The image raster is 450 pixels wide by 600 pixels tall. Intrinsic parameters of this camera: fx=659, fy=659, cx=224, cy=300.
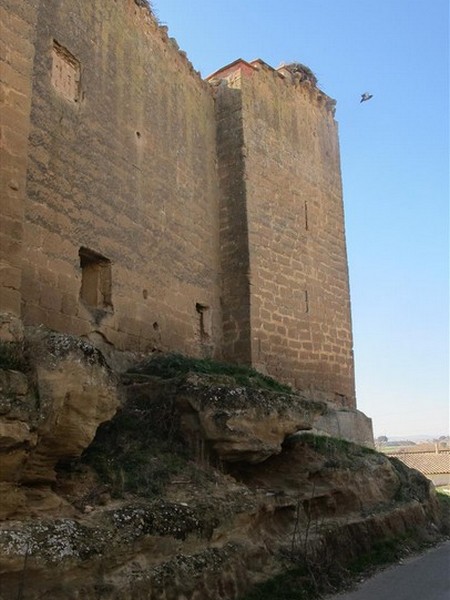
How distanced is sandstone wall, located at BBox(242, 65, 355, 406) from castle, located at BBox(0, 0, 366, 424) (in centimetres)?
4

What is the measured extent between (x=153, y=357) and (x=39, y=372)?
3.87m

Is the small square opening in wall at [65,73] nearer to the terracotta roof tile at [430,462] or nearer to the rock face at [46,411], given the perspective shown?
the rock face at [46,411]

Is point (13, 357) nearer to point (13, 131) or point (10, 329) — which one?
point (10, 329)

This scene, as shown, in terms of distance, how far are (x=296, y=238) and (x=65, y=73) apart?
575 centimetres

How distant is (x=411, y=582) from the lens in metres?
7.08

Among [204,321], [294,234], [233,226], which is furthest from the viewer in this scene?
[294,234]

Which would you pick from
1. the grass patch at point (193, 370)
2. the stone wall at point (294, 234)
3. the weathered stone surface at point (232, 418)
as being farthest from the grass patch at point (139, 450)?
the stone wall at point (294, 234)

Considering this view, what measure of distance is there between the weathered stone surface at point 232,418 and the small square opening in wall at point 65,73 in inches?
159

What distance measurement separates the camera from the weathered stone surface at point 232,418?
705 centimetres

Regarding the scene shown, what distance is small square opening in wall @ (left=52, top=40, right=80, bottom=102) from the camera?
328 inches

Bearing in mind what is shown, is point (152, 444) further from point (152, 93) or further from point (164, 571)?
point (152, 93)

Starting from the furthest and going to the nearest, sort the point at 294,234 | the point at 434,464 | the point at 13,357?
the point at 434,464 → the point at 294,234 → the point at 13,357

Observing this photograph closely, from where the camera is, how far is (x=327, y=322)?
43.0ft

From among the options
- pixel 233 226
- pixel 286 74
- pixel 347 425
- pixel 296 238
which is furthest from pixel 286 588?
pixel 286 74
